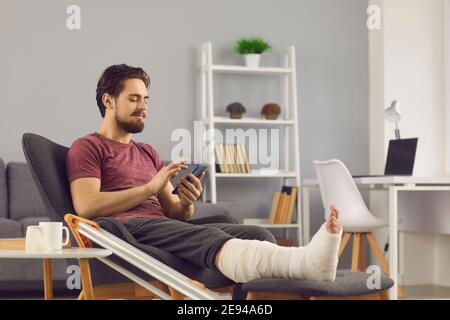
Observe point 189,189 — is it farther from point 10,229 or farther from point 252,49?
point 252,49

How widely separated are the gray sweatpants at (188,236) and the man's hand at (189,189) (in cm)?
15

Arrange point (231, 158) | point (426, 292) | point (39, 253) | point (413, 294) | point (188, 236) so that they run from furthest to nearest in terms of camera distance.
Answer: point (231, 158), point (426, 292), point (413, 294), point (188, 236), point (39, 253)

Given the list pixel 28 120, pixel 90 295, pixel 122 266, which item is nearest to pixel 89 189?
pixel 122 266

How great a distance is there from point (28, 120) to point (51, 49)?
451mm

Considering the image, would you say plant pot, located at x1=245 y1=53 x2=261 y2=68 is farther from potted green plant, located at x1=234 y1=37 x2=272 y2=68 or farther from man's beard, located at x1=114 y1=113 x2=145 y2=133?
man's beard, located at x1=114 y1=113 x2=145 y2=133

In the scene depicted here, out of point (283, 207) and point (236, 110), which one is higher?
point (236, 110)

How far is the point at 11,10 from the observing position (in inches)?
199

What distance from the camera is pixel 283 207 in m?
5.39

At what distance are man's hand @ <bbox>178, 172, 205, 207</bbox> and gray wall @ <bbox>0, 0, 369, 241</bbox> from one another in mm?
2120

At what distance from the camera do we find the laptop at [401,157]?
16.3 ft

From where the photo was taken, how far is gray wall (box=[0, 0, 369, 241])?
5.07 metres

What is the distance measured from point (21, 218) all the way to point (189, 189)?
2071 millimetres

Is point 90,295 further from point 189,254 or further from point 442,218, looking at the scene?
point 442,218

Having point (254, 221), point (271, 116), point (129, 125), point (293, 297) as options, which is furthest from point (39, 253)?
point (271, 116)
